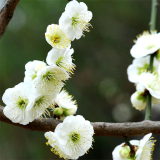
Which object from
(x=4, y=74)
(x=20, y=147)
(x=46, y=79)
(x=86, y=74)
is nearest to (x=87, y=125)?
(x=46, y=79)

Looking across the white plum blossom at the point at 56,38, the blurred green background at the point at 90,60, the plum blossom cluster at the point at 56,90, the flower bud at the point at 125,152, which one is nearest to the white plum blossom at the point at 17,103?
the plum blossom cluster at the point at 56,90

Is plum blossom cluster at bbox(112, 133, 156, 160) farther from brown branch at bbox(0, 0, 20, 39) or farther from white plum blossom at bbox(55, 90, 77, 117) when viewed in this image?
brown branch at bbox(0, 0, 20, 39)

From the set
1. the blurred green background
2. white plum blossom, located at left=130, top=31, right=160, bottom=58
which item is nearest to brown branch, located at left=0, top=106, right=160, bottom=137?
white plum blossom, located at left=130, top=31, right=160, bottom=58

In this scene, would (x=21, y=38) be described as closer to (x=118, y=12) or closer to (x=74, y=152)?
(x=118, y=12)

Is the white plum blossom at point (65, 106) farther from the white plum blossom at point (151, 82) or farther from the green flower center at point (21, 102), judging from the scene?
the white plum blossom at point (151, 82)

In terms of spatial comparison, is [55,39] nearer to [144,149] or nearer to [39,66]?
[39,66]

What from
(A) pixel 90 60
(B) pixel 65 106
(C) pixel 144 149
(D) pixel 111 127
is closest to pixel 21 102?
(B) pixel 65 106
